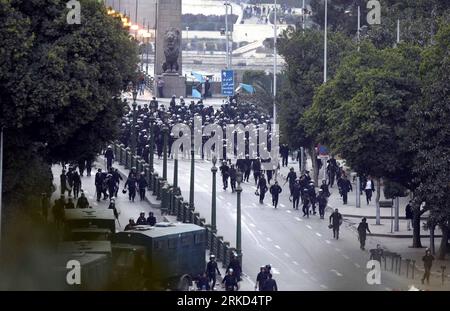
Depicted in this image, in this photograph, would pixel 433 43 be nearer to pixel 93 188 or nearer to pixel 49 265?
pixel 93 188

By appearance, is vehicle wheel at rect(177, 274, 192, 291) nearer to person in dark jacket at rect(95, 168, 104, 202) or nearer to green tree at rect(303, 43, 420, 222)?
green tree at rect(303, 43, 420, 222)

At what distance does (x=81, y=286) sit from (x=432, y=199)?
51.5 feet

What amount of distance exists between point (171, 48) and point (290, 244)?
4583cm

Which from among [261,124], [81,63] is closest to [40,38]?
[81,63]

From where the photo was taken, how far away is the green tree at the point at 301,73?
265 feet

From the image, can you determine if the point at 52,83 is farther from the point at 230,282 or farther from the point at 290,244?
the point at 290,244

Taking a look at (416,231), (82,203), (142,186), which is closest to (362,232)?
(416,231)

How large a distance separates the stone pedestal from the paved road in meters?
30.8

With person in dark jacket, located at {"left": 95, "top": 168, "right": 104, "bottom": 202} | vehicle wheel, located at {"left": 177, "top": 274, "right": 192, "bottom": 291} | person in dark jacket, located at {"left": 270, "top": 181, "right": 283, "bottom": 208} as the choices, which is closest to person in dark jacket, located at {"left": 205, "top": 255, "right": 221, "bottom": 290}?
vehicle wheel, located at {"left": 177, "top": 274, "right": 192, "bottom": 291}

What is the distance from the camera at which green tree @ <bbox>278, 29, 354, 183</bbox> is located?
8075 cm

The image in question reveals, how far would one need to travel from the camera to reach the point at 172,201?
67562mm

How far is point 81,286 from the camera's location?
4750cm

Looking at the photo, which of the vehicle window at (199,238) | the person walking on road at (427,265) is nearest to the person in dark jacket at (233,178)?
the person walking on road at (427,265)

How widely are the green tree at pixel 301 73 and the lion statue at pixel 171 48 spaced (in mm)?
26116
